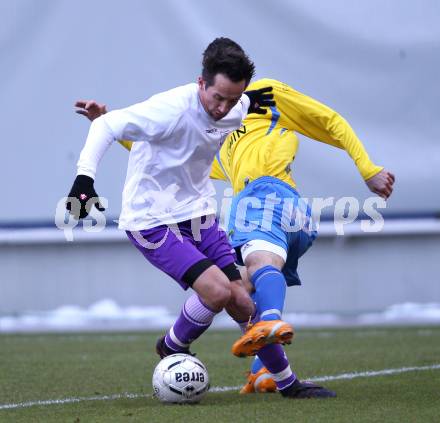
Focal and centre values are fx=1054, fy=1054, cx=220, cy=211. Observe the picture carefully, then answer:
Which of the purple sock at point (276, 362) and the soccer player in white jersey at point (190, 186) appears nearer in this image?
the soccer player in white jersey at point (190, 186)

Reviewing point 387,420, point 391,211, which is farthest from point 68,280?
point 387,420

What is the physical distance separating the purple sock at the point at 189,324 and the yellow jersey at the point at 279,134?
0.84m

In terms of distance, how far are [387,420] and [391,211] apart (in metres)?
5.31

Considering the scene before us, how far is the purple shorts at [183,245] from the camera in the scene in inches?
174

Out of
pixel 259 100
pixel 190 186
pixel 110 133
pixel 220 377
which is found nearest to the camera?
pixel 110 133

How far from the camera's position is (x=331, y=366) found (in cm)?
588

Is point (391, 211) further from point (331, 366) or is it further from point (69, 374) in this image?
point (69, 374)

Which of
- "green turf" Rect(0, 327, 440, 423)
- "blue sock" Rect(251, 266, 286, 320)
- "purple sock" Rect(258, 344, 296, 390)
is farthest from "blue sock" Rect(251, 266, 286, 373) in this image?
"green turf" Rect(0, 327, 440, 423)

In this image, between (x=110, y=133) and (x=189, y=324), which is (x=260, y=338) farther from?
(x=110, y=133)

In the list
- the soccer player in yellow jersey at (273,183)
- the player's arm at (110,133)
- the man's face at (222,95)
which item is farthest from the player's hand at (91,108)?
the man's face at (222,95)

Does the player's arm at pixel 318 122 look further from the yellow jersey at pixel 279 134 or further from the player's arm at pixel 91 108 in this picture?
the player's arm at pixel 91 108

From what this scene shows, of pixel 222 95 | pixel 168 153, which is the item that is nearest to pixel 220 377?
pixel 168 153

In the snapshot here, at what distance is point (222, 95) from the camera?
431 centimetres

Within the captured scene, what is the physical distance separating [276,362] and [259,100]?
125 cm
